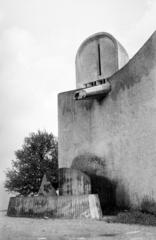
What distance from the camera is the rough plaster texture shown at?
1034 cm

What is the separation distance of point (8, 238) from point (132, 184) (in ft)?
20.4

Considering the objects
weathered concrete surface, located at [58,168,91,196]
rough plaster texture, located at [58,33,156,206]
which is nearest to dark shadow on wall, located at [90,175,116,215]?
rough plaster texture, located at [58,33,156,206]

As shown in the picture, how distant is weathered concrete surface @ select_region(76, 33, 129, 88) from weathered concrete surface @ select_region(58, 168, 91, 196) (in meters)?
6.50

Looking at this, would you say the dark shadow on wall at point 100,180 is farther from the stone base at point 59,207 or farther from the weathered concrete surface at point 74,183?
the stone base at point 59,207

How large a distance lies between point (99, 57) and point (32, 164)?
13.0m

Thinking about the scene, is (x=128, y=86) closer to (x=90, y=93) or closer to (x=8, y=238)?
(x=90, y=93)

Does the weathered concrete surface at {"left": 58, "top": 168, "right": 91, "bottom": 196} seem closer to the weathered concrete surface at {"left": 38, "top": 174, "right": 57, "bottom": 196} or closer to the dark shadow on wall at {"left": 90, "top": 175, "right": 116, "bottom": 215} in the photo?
the weathered concrete surface at {"left": 38, "top": 174, "right": 57, "bottom": 196}

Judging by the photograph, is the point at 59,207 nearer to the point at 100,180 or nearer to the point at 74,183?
the point at 74,183

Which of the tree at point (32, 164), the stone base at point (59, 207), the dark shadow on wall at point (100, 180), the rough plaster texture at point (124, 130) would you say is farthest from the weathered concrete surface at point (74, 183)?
the tree at point (32, 164)

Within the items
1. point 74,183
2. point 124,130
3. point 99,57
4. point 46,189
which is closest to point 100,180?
point 74,183

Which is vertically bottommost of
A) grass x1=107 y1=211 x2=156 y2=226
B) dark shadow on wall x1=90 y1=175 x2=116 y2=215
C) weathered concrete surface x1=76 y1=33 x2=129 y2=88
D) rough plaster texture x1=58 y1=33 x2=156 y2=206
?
grass x1=107 y1=211 x2=156 y2=226

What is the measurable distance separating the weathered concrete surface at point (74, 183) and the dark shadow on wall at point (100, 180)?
1301mm

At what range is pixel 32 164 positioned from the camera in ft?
83.7

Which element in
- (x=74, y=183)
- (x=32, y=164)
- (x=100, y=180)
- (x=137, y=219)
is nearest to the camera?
(x=137, y=219)
